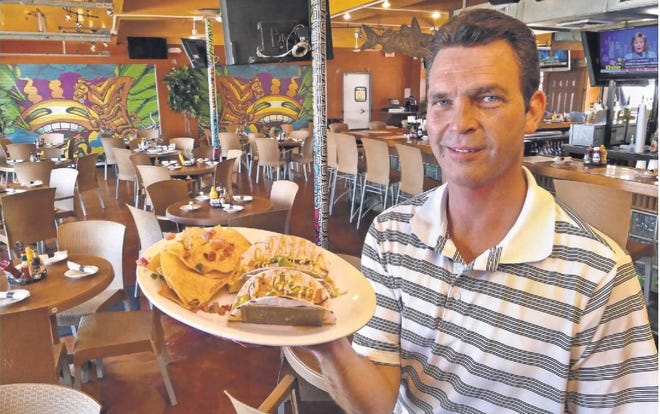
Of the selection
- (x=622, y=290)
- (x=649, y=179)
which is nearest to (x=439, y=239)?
(x=622, y=290)

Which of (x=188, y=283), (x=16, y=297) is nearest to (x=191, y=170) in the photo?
(x=16, y=297)

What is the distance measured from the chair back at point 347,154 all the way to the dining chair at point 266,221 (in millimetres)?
2671

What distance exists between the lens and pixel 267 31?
12.0ft

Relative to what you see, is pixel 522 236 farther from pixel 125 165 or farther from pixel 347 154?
pixel 125 165

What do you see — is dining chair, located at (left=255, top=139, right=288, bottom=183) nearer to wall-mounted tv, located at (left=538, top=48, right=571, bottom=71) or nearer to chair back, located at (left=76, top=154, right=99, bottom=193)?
chair back, located at (left=76, top=154, right=99, bottom=193)

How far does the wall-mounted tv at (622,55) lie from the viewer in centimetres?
546

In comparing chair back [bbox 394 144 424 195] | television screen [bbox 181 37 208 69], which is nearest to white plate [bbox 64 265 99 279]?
chair back [bbox 394 144 424 195]

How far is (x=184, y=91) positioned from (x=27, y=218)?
25.3 feet

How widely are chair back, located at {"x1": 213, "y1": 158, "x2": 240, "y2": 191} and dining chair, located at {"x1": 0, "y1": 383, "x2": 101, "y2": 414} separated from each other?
13.6 ft

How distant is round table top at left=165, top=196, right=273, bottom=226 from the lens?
3951 millimetres

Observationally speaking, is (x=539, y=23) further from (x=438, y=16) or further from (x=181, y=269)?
(x=181, y=269)

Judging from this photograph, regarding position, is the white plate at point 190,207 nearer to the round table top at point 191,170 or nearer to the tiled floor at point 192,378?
the tiled floor at point 192,378

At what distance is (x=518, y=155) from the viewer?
37.1 inches

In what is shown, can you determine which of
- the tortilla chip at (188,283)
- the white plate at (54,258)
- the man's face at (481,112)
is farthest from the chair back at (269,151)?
the man's face at (481,112)
